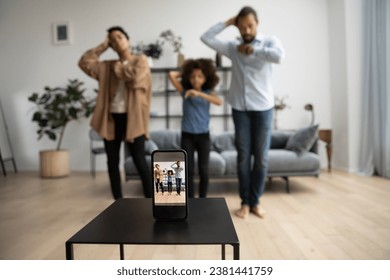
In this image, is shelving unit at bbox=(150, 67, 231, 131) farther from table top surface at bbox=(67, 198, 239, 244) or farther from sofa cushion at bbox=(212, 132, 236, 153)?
table top surface at bbox=(67, 198, 239, 244)

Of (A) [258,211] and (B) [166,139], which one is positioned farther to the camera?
(B) [166,139]

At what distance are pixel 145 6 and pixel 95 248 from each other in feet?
10.3

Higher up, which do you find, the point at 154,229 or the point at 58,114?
the point at 58,114

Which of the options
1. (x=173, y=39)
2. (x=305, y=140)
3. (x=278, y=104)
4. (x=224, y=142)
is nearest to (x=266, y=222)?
(x=305, y=140)

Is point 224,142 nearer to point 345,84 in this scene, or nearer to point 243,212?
point 243,212

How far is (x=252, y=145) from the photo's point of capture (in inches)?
61.2

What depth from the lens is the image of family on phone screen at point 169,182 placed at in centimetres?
60

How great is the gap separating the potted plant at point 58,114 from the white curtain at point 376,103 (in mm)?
2675

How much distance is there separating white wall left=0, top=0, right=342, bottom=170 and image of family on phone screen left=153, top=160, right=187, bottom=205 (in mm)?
3130

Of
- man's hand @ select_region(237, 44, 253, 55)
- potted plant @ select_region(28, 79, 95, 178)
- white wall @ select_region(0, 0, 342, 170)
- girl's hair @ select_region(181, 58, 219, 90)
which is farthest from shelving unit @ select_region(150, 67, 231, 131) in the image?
man's hand @ select_region(237, 44, 253, 55)

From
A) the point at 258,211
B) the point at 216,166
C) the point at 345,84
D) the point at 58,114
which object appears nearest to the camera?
the point at 258,211

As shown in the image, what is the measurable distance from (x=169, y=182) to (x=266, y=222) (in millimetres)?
947

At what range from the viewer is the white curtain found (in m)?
1.71
